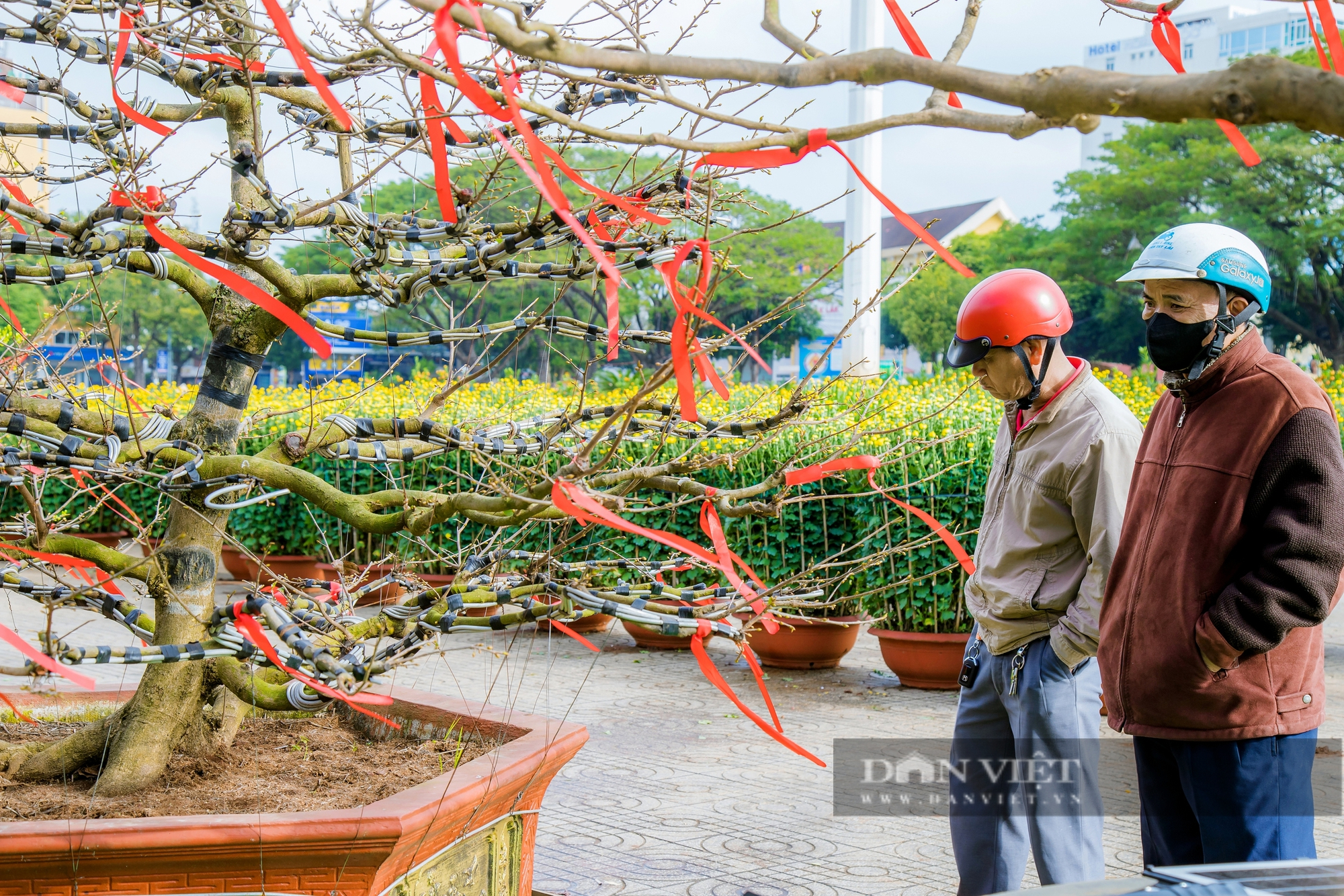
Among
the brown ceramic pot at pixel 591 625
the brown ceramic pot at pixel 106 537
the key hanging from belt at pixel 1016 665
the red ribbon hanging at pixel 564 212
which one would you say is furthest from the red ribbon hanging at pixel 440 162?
the brown ceramic pot at pixel 106 537

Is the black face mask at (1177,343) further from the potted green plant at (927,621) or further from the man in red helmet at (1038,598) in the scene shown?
the potted green plant at (927,621)

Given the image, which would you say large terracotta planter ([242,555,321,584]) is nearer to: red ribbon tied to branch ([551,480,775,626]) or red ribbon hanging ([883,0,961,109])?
red ribbon tied to branch ([551,480,775,626])

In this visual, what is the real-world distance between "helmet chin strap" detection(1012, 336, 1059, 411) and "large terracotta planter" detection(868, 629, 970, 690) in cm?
380

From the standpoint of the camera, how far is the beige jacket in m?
2.76

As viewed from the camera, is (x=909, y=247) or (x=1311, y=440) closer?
(x=909, y=247)

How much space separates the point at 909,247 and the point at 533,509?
0.88m

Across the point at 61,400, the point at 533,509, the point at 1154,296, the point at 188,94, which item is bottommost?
the point at 533,509

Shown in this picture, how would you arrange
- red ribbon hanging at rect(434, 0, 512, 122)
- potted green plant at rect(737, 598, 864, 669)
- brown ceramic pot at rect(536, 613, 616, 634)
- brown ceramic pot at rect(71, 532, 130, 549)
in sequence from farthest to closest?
brown ceramic pot at rect(71, 532, 130, 549) < brown ceramic pot at rect(536, 613, 616, 634) < potted green plant at rect(737, 598, 864, 669) < red ribbon hanging at rect(434, 0, 512, 122)

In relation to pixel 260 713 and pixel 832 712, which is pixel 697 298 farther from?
pixel 832 712

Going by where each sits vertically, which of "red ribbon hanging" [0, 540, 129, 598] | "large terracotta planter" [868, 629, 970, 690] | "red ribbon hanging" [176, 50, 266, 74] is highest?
"red ribbon hanging" [176, 50, 266, 74]

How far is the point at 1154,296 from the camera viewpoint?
99.8 inches

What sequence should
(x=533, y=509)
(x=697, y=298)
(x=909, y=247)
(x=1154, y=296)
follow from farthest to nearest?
1. (x=1154, y=296)
2. (x=533, y=509)
3. (x=909, y=247)
4. (x=697, y=298)

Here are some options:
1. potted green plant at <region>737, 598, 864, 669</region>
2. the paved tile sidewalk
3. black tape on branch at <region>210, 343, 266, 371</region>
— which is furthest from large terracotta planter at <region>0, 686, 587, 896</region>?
potted green plant at <region>737, 598, 864, 669</region>

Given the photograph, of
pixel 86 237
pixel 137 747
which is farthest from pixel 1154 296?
pixel 137 747
